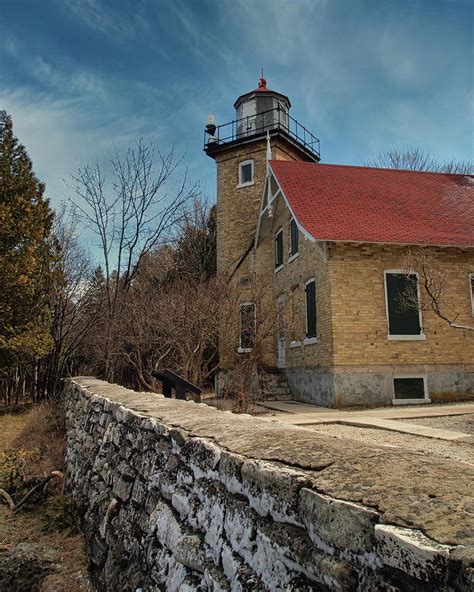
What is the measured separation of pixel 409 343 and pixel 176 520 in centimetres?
1066

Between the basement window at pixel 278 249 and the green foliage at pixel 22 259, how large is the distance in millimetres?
8019

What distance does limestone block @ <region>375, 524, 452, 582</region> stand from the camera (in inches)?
46.8

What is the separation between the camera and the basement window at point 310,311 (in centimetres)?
1340

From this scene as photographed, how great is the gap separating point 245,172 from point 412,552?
2115cm

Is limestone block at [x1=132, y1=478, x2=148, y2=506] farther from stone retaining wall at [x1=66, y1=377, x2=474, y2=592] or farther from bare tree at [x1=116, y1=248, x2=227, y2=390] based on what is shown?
bare tree at [x1=116, y1=248, x2=227, y2=390]

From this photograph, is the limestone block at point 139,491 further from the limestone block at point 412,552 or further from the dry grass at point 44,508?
the limestone block at point 412,552

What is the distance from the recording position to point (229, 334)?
12.3 meters

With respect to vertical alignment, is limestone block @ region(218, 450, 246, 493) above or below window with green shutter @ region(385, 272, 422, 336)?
below

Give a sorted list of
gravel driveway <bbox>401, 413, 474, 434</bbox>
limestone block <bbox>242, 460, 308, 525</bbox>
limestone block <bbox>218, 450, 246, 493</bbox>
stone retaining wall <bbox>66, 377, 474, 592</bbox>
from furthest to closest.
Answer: gravel driveway <bbox>401, 413, 474, 434</bbox> < limestone block <bbox>218, 450, 246, 493</bbox> < limestone block <bbox>242, 460, 308, 525</bbox> < stone retaining wall <bbox>66, 377, 474, 592</bbox>

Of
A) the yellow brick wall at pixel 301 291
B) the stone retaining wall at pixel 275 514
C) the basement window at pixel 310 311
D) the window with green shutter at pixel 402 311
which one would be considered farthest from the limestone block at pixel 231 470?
the basement window at pixel 310 311

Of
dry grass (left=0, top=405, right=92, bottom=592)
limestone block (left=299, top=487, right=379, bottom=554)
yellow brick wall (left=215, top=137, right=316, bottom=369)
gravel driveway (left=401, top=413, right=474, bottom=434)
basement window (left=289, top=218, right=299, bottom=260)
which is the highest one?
yellow brick wall (left=215, top=137, right=316, bottom=369)

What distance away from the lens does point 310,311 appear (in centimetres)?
1372

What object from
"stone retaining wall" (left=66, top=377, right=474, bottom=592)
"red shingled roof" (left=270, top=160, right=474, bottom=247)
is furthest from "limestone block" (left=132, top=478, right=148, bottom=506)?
"red shingled roof" (left=270, top=160, right=474, bottom=247)

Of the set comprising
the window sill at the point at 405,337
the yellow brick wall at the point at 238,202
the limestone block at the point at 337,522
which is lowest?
the limestone block at the point at 337,522
